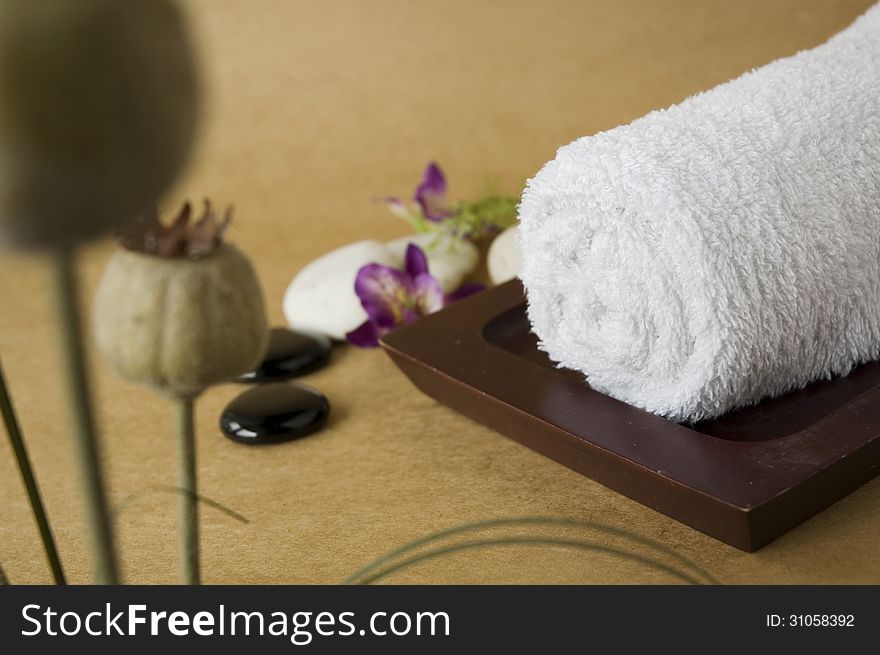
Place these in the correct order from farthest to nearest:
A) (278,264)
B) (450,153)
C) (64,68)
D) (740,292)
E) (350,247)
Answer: (450,153) → (278,264) → (350,247) → (740,292) → (64,68)

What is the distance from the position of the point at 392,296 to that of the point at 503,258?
0.48 feet

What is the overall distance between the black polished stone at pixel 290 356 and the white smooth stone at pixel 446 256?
123 millimetres

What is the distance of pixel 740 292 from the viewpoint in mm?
559

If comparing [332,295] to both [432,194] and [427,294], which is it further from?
[432,194]

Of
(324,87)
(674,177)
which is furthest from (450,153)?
(674,177)

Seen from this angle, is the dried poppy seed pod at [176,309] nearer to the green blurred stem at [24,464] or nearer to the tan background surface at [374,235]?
the tan background surface at [374,235]

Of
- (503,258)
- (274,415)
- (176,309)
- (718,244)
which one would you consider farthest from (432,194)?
(176,309)

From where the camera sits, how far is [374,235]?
3.74ft

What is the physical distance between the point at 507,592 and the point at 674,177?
0.25 m

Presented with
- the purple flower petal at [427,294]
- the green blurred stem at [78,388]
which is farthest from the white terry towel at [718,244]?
the green blurred stem at [78,388]

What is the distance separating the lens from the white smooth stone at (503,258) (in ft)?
2.99

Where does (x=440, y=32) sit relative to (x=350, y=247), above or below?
above

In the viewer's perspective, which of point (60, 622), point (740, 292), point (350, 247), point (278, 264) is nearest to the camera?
point (60, 622)

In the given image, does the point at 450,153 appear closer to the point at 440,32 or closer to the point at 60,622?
the point at 440,32
